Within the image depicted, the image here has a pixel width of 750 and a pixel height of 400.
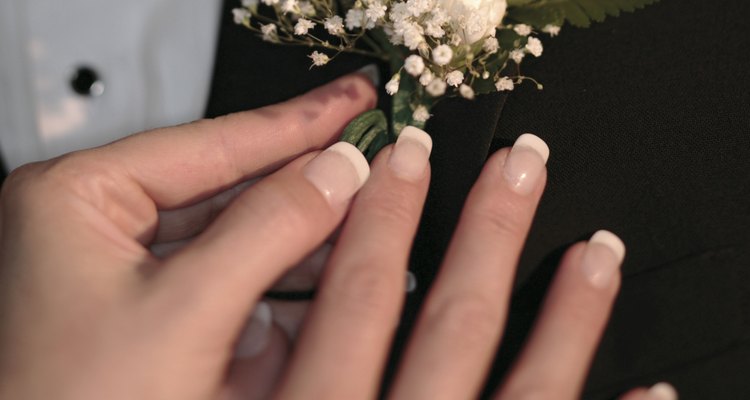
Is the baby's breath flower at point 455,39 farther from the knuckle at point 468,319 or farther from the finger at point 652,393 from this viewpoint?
the finger at point 652,393

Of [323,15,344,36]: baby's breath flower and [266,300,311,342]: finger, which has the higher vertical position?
[323,15,344,36]: baby's breath flower

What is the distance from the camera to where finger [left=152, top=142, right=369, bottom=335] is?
3.11ft

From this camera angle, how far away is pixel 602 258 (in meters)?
1.23

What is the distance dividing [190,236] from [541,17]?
3.00ft

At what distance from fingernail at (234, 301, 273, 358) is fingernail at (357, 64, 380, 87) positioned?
60 centimetres

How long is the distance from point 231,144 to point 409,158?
0.38m

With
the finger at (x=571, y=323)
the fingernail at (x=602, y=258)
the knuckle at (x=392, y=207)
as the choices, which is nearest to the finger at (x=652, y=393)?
the finger at (x=571, y=323)

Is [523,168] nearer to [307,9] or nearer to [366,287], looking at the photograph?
[366,287]

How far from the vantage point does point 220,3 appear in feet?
5.17

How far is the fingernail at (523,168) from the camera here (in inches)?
48.0

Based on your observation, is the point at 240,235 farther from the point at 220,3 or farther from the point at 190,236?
the point at 220,3

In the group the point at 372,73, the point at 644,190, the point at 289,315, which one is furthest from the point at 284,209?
the point at 644,190

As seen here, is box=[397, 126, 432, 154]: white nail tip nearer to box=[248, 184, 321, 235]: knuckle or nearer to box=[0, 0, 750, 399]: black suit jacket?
box=[0, 0, 750, 399]: black suit jacket

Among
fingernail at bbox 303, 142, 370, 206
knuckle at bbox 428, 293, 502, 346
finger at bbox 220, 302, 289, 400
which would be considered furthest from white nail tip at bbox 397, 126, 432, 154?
finger at bbox 220, 302, 289, 400
